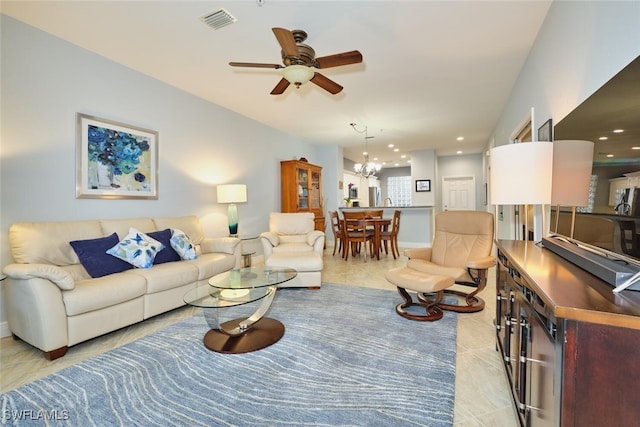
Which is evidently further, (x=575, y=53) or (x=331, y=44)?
(x=331, y=44)

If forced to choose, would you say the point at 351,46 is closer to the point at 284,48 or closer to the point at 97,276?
the point at 284,48

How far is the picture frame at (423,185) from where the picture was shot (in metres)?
8.14

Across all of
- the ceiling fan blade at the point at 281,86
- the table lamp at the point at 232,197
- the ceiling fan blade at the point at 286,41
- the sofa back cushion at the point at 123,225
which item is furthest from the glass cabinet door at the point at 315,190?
the ceiling fan blade at the point at 286,41

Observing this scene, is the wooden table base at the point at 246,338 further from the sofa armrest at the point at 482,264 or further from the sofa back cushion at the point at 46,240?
the sofa armrest at the point at 482,264

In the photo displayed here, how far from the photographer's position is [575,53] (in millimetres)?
1812

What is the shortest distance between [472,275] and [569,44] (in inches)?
76.0

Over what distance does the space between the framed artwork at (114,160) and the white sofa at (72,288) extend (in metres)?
0.38

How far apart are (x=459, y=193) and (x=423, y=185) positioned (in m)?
1.81

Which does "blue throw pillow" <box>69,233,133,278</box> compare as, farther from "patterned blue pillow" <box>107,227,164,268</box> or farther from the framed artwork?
the framed artwork

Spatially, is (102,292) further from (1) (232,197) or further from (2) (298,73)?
(2) (298,73)

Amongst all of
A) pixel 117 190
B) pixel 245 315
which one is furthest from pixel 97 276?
pixel 245 315

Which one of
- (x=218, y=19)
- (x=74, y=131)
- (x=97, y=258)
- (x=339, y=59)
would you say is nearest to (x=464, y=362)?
(x=339, y=59)

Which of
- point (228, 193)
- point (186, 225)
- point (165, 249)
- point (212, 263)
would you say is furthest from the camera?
point (228, 193)

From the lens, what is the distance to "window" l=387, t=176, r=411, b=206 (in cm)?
1159
